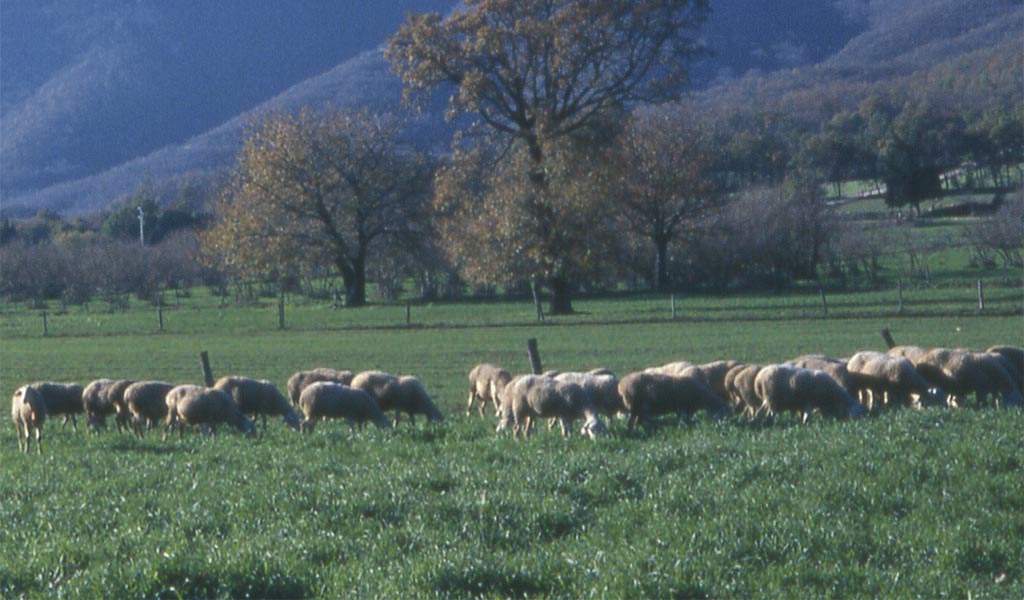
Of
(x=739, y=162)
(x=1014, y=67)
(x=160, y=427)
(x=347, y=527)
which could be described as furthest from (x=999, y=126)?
(x=347, y=527)

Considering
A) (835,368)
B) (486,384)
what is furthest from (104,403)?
(835,368)

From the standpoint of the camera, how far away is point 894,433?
420 inches

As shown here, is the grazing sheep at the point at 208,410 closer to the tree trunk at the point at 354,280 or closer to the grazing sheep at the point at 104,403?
the grazing sheep at the point at 104,403

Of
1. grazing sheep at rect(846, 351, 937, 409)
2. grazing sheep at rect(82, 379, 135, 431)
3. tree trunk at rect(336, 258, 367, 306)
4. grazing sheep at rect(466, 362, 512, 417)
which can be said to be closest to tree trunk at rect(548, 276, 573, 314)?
tree trunk at rect(336, 258, 367, 306)

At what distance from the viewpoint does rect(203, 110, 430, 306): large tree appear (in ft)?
186

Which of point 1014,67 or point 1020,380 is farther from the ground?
point 1014,67

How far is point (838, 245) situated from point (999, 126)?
2467cm

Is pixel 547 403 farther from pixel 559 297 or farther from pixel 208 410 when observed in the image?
pixel 559 297

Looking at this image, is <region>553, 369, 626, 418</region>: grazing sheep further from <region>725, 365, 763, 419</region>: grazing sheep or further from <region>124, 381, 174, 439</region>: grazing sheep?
<region>124, 381, 174, 439</region>: grazing sheep

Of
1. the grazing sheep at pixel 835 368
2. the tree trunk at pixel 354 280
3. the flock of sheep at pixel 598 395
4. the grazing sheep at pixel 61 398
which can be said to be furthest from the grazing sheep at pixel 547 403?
the tree trunk at pixel 354 280

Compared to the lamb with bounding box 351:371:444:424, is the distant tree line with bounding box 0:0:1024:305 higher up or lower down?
higher up

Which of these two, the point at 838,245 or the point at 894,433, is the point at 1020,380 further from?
the point at 838,245

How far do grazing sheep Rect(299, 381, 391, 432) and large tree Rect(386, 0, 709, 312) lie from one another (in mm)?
30900

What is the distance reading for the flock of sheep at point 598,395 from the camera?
13.5 m
